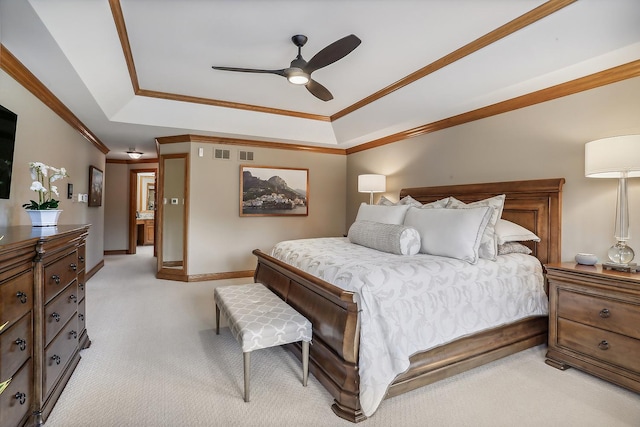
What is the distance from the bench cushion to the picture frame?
13.4ft

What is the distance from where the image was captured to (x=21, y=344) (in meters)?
1.53

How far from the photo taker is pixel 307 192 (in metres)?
5.89

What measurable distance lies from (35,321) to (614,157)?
3.73 meters

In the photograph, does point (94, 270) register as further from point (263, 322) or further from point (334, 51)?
point (334, 51)

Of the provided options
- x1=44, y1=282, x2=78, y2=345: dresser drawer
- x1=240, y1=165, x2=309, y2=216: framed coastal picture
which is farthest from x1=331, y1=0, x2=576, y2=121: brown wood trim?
x1=44, y1=282, x2=78, y2=345: dresser drawer

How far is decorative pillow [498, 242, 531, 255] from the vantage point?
2824 millimetres

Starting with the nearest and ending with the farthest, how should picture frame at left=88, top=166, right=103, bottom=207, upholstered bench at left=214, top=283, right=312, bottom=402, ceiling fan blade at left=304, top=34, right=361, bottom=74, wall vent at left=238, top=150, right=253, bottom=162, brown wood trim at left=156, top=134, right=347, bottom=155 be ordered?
upholstered bench at left=214, top=283, right=312, bottom=402
ceiling fan blade at left=304, top=34, right=361, bottom=74
brown wood trim at left=156, top=134, right=347, bottom=155
picture frame at left=88, top=166, right=103, bottom=207
wall vent at left=238, top=150, right=253, bottom=162

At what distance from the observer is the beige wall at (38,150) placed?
2.54 metres

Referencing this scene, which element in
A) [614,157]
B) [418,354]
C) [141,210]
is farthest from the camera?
[141,210]

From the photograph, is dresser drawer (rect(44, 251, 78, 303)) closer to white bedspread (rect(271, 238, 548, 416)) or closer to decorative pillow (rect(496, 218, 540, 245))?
white bedspread (rect(271, 238, 548, 416))

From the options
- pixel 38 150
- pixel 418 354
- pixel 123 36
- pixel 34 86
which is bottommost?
pixel 418 354

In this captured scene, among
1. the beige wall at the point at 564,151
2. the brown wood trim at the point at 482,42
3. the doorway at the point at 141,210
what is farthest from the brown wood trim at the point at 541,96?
the doorway at the point at 141,210

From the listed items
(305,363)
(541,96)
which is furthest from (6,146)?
(541,96)

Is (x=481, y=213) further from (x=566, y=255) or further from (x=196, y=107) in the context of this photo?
(x=196, y=107)
